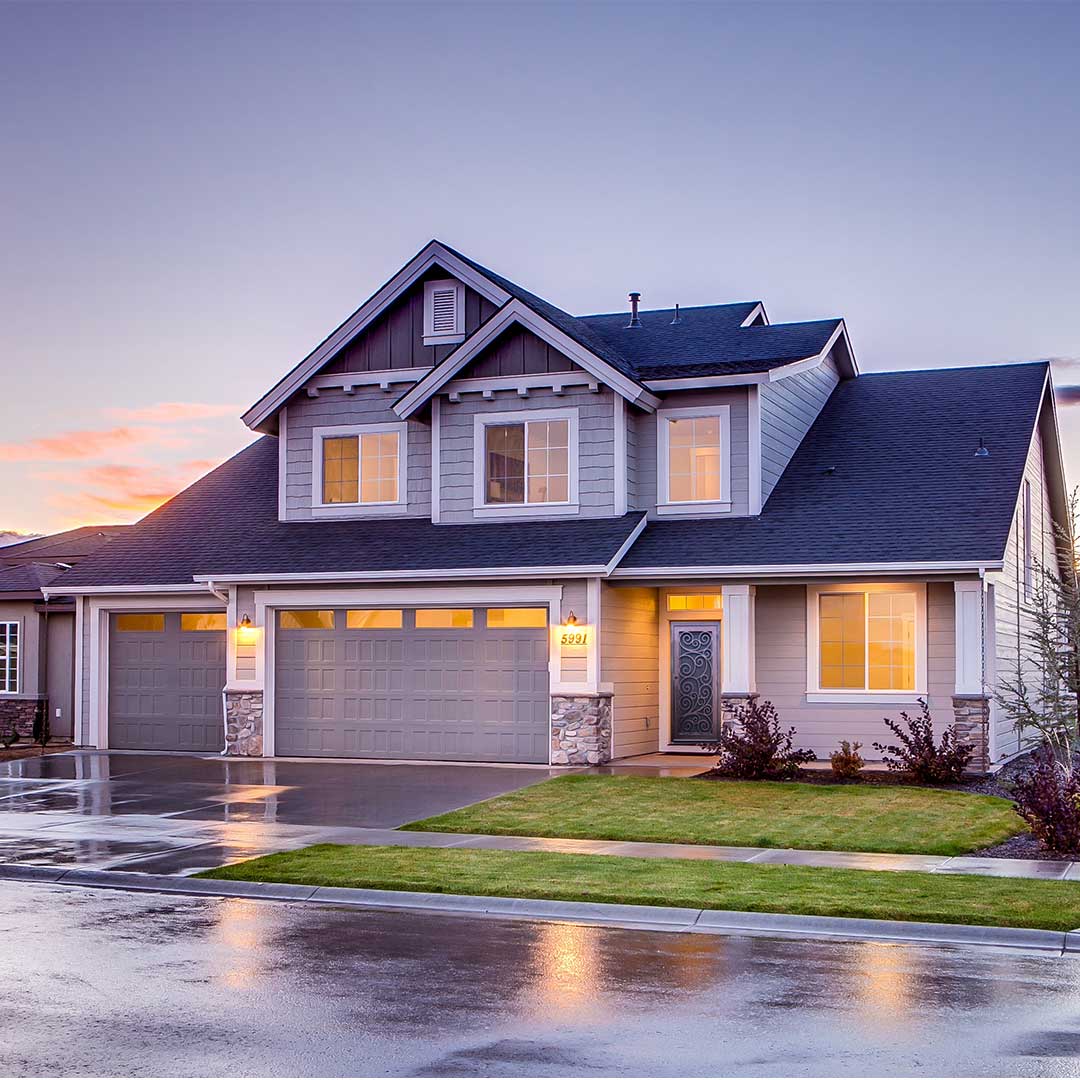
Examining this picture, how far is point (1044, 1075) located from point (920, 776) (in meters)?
13.8

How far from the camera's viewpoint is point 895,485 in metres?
23.6

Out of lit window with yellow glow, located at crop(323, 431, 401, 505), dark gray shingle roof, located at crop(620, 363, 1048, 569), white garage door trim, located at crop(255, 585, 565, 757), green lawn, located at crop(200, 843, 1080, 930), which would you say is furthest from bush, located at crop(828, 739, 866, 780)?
lit window with yellow glow, located at crop(323, 431, 401, 505)

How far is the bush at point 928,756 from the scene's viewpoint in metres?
19.8

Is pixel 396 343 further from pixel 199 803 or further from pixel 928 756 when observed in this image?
pixel 928 756

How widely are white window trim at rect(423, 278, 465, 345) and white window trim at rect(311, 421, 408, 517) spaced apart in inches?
66.6

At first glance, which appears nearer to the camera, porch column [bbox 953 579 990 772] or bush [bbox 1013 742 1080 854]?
bush [bbox 1013 742 1080 854]

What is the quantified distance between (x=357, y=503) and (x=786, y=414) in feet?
26.9

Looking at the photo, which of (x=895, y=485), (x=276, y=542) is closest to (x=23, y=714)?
(x=276, y=542)

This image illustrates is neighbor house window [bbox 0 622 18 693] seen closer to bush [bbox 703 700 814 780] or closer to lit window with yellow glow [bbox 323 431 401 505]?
lit window with yellow glow [bbox 323 431 401 505]

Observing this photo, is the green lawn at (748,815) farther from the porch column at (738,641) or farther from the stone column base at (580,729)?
the porch column at (738,641)

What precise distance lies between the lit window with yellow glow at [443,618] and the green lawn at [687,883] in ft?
31.5

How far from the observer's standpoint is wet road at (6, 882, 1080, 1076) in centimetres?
685

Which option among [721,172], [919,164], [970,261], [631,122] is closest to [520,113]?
[631,122]

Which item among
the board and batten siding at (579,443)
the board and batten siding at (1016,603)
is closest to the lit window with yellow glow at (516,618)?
the board and batten siding at (579,443)
